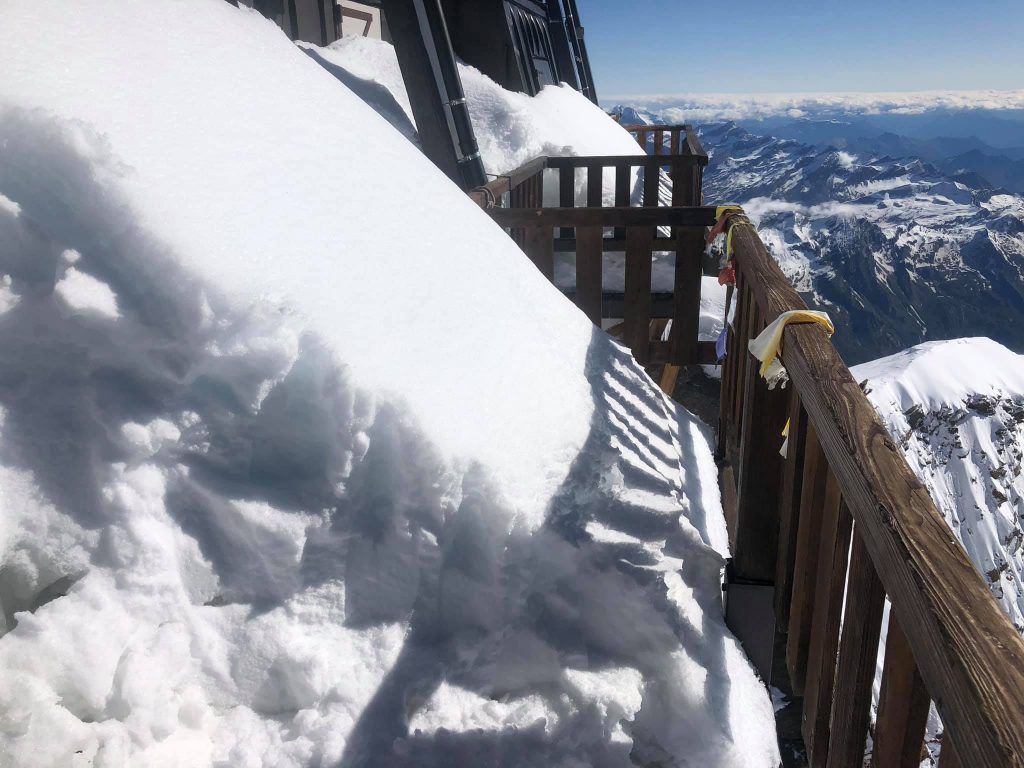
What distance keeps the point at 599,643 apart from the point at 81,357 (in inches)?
65.0

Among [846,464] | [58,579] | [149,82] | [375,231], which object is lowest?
[58,579]

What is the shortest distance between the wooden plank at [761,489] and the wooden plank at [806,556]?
11.9 inches

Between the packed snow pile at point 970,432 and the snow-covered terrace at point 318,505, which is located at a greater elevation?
the snow-covered terrace at point 318,505

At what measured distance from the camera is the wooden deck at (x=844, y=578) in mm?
982

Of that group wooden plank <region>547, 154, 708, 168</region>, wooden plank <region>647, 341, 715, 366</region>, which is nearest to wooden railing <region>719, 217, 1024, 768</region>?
wooden plank <region>647, 341, 715, 366</region>

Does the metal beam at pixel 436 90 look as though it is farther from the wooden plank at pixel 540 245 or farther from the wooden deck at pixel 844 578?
the wooden deck at pixel 844 578

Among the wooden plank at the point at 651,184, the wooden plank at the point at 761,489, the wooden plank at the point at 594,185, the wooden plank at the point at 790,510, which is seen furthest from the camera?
the wooden plank at the point at 651,184

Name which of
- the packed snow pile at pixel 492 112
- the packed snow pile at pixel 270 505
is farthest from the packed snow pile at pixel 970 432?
the packed snow pile at pixel 270 505

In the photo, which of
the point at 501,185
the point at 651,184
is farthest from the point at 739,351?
the point at 651,184

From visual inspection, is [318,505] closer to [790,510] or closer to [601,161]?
[790,510]

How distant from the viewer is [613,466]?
2.74 metres

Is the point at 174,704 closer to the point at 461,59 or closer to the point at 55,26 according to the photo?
the point at 55,26

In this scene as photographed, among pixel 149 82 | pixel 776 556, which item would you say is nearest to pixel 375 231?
pixel 149 82

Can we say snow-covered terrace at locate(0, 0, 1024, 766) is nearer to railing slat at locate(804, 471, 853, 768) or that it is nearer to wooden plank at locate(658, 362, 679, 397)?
railing slat at locate(804, 471, 853, 768)
